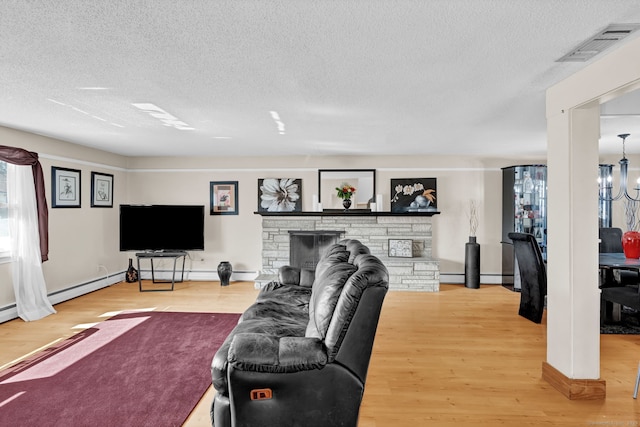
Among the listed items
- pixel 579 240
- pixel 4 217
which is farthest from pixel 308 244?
pixel 579 240

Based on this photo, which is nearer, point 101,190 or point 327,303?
point 327,303

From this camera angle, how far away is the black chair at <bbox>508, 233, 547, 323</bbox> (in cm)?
416

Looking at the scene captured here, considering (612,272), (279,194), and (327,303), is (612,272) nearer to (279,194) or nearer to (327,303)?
(327,303)

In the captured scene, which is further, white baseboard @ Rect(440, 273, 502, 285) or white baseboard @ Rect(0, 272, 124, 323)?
white baseboard @ Rect(440, 273, 502, 285)

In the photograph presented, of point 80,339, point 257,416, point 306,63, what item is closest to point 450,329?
point 257,416

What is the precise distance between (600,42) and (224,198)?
577 centimetres

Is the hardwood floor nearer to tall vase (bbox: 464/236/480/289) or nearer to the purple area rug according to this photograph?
the purple area rug

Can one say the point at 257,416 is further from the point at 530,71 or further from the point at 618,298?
the point at 618,298

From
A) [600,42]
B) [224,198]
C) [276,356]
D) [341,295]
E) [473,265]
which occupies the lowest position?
[473,265]

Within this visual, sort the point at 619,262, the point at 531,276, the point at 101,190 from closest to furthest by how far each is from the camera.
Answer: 1. the point at 619,262
2. the point at 531,276
3. the point at 101,190

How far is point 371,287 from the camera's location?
1964 millimetres

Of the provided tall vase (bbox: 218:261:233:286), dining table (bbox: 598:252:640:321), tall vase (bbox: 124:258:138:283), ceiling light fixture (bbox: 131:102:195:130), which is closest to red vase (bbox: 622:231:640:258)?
dining table (bbox: 598:252:640:321)

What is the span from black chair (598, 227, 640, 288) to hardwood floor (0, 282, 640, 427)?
31.3 inches

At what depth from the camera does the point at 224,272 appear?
20.4 ft
